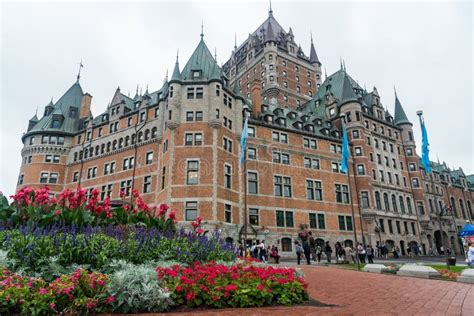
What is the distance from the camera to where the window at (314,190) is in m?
36.4

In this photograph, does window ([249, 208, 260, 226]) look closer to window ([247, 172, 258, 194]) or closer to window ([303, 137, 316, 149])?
window ([247, 172, 258, 194])

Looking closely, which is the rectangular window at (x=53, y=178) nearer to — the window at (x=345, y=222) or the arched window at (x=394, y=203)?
the window at (x=345, y=222)

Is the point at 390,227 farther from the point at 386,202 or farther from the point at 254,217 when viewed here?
the point at 254,217

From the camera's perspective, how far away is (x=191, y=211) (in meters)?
27.9

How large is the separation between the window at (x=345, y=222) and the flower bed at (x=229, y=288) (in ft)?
104

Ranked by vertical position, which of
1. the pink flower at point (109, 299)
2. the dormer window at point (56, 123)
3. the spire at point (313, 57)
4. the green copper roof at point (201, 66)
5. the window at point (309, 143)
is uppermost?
the spire at point (313, 57)

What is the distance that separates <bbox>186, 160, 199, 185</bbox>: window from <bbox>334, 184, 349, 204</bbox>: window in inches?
755

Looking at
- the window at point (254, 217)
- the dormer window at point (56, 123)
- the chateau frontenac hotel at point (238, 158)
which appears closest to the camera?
the chateau frontenac hotel at point (238, 158)

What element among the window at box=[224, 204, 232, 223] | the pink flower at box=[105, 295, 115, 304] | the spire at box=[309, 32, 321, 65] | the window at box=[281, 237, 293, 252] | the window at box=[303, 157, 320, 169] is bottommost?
the pink flower at box=[105, 295, 115, 304]

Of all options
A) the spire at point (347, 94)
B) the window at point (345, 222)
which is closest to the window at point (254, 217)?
the window at point (345, 222)

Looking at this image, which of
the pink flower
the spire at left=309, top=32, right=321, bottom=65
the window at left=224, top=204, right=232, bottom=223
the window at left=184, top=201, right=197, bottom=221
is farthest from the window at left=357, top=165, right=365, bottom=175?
the pink flower

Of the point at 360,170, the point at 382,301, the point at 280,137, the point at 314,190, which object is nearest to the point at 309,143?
the point at 280,137

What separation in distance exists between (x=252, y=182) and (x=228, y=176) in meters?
3.58

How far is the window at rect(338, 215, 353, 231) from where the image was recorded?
120ft
